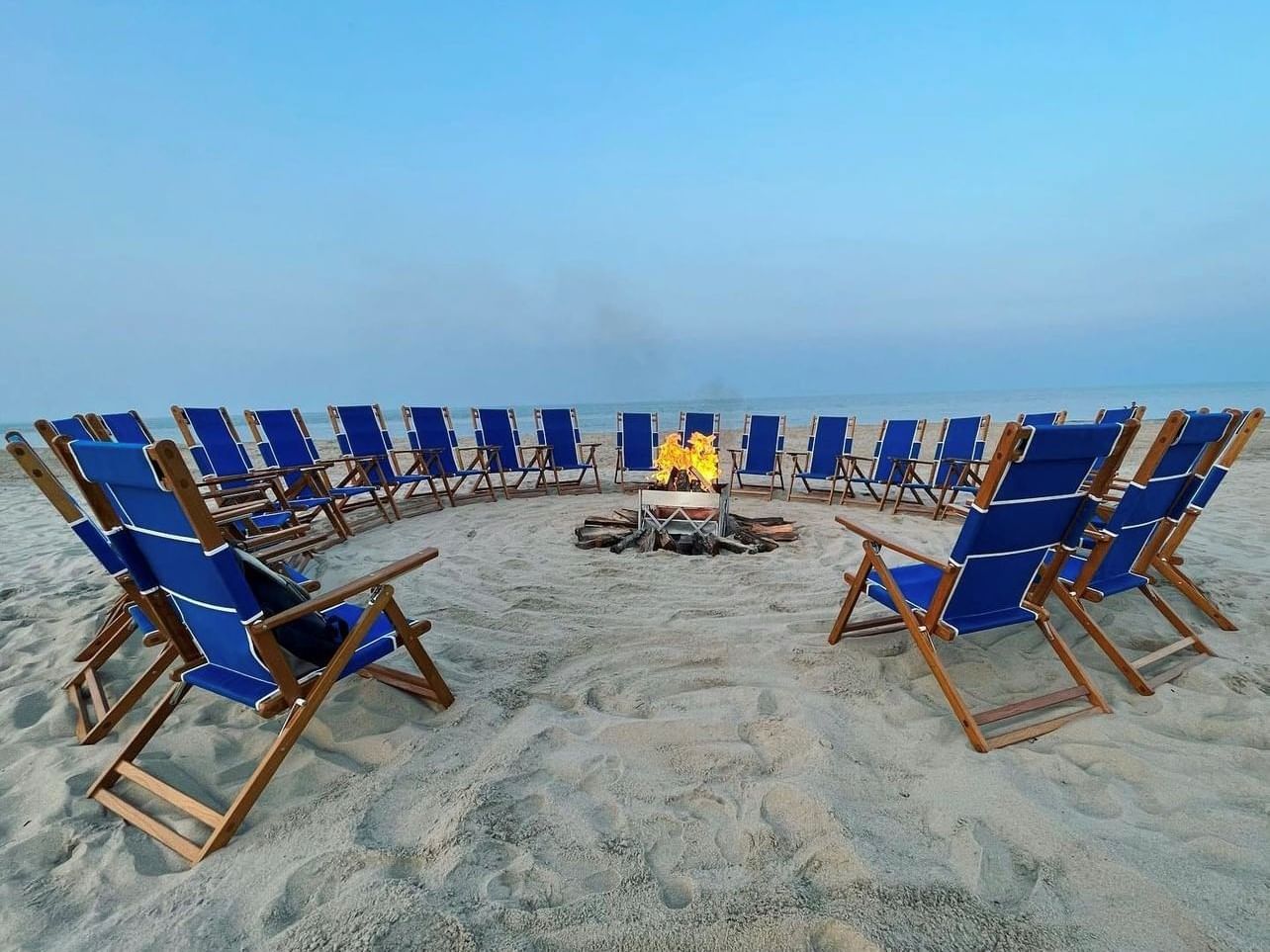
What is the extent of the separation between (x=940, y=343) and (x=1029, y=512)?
46.4 metres

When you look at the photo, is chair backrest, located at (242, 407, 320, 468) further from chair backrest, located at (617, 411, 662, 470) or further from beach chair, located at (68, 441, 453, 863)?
beach chair, located at (68, 441, 453, 863)

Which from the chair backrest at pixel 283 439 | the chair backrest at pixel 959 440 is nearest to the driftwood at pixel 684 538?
the chair backrest at pixel 959 440

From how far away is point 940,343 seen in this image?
40.6 meters

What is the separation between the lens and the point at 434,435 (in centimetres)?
698

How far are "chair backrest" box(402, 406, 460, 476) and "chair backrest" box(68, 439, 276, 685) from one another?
5023 millimetres

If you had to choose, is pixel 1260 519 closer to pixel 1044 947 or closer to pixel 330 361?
pixel 1044 947

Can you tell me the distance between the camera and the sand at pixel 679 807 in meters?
1.25

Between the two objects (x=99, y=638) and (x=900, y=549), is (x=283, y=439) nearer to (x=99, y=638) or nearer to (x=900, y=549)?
(x=99, y=638)

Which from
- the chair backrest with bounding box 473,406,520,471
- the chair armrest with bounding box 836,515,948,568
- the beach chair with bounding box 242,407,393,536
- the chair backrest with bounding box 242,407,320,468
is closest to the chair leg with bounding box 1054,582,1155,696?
the chair armrest with bounding box 836,515,948,568

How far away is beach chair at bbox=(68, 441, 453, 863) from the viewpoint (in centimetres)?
149

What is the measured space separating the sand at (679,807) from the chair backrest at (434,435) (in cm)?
402

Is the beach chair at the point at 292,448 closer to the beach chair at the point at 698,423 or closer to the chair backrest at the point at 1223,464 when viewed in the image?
the beach chair at the point at 698,423

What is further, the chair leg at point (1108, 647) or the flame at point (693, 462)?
the flame at point (693, 462)

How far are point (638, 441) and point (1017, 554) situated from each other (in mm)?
5964
